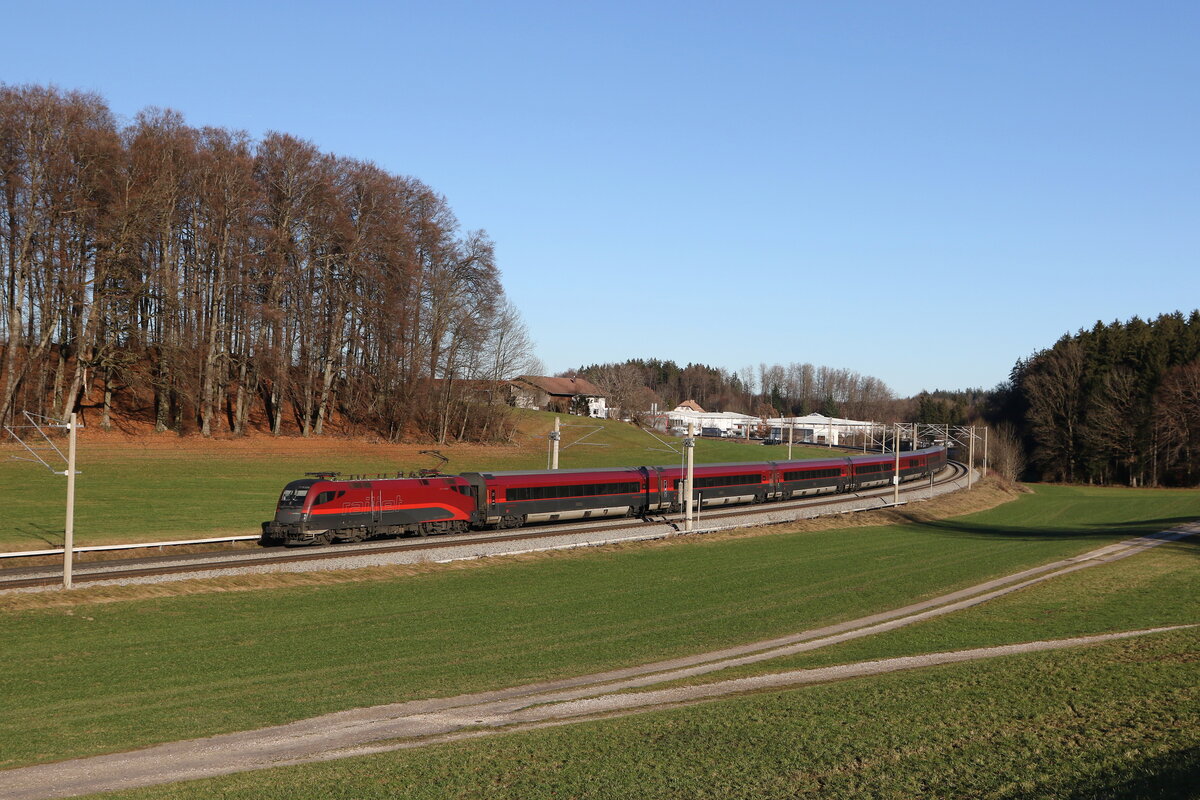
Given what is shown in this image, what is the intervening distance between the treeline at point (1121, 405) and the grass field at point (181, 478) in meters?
65.7

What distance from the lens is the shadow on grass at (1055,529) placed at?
5488 cm

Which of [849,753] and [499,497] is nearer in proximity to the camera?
[849,753]

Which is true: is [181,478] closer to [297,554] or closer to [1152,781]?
[297,554]

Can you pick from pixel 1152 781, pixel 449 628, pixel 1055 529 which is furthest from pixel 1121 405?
pixel 1152 781

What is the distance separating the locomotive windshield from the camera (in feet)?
132

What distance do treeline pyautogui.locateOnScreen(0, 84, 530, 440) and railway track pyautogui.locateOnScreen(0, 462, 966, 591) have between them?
101ft

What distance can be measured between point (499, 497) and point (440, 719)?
3071 centimetres

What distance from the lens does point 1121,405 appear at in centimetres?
11550

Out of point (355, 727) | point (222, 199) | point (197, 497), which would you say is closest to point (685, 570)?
point (355, 727)

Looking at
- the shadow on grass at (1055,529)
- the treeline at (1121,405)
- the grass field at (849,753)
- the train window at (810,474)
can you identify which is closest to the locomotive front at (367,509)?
the grass field at (849,753)

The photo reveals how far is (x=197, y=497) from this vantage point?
177 feet

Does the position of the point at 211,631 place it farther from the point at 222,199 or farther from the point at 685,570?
the point at 222,199

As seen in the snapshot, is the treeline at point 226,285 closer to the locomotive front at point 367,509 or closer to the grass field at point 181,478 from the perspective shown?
the grass field at point 181,478

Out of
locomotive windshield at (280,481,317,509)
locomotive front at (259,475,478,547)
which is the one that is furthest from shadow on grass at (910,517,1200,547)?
locomotive windshield at (280,481,317,509)
